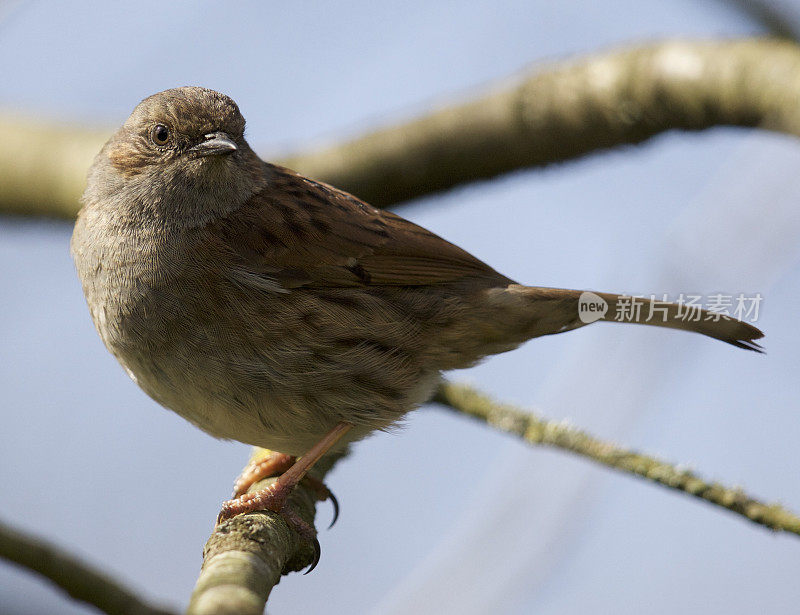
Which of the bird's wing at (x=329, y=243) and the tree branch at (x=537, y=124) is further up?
the tree branch at (x=537, y=124)

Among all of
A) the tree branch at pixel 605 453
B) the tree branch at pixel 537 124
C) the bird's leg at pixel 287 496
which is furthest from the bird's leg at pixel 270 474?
the tree branch at pixel 537 124

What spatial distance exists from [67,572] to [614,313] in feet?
8.57

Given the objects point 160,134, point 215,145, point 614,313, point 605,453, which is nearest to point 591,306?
point 614,313

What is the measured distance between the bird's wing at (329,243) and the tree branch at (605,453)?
24.6 inches

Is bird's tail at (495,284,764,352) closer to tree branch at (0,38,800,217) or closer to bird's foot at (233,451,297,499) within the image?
tree branch at (0,38,800,217)

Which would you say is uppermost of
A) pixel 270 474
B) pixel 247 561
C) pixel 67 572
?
pixel 270 474

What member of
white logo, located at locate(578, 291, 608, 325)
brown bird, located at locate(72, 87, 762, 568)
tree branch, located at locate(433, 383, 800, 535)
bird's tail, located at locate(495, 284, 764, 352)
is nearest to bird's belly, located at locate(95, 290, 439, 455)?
brown bird, located at locate(72, 87, 762, 568)

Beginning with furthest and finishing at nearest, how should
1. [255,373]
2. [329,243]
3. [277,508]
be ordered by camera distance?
[329,243] → [255,373] → [277,508]

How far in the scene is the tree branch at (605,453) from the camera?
3.31m

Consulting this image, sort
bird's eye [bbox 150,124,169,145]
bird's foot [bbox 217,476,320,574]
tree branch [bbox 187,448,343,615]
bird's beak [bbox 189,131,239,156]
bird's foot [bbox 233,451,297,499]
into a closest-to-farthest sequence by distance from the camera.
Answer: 1. tree branch [bbox 187,448,343,615]
2. bird's foot [bbox 217,476,320,574]
3. bird's beak [bbox 189,131,239,156]
4. bird's eye [bbox 150,124,169,145]
5. bird's foot [bbox 233,451,297,499]

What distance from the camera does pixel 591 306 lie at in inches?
167

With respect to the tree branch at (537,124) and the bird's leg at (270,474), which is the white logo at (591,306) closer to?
the tree branch at (537,124)

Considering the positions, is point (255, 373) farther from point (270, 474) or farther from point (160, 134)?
point (160, 134)

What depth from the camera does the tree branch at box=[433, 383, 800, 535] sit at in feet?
10.9
